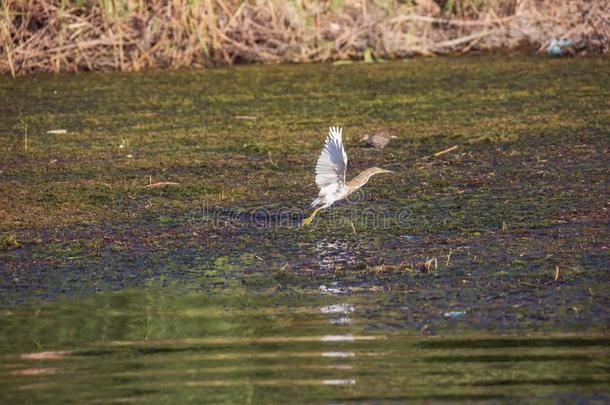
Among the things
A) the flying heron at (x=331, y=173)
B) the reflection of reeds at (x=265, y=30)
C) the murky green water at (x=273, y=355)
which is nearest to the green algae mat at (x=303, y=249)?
the murky green water at (x=273, y=355)

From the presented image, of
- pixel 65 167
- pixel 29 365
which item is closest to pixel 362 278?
pixel 29 365

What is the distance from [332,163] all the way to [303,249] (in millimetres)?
710

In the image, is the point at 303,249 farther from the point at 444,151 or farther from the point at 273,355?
the point at 444,151

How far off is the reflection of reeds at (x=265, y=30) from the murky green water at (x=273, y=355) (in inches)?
364

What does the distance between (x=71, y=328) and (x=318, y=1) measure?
34.8 feet

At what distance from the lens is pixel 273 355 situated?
17.6 feet

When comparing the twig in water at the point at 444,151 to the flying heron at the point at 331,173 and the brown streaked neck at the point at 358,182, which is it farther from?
the flying heron at the point at 331,173

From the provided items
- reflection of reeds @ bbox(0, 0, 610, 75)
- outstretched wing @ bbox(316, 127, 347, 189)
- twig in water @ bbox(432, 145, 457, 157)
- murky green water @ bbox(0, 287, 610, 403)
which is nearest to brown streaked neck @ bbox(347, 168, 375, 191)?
outstretched wing @ bbox(316, 127, 347, 189)

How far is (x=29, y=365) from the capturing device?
5418 mm

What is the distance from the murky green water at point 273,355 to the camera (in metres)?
4.89

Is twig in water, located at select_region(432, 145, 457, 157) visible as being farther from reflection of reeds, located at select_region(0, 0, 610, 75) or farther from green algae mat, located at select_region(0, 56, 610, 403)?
reflection of reeds, located at select_region(0, 0, 610, 75)

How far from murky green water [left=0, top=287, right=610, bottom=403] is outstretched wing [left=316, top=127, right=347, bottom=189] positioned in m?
1.50

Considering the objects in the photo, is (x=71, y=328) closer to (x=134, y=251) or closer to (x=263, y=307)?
(x=263, y=307)

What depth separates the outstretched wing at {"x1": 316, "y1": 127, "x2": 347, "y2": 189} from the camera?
299 inches
